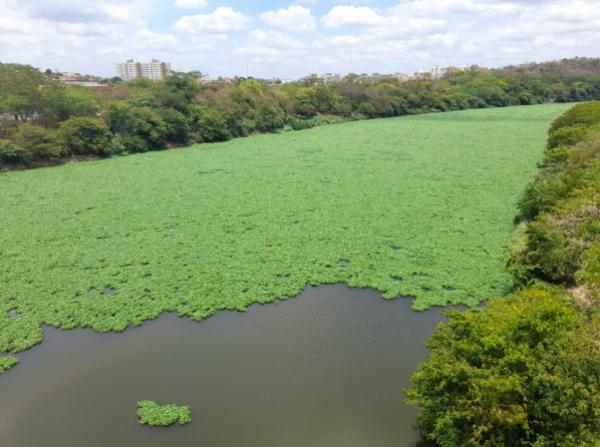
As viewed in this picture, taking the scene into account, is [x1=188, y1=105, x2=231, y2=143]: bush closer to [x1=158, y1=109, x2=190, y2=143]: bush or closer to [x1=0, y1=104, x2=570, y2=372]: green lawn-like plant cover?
[x1=158, y1=109, x2=190, y2=143]: bush

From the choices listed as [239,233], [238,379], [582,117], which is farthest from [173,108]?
[238,379]

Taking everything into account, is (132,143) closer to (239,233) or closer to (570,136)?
(239,233)

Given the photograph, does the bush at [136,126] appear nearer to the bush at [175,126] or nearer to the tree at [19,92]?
the bush at [175,126]

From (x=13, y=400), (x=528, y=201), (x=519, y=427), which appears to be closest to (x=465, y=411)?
(x=519, y=427)

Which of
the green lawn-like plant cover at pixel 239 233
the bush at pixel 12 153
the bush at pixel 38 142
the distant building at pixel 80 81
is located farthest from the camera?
the distant building at pixel 80 81

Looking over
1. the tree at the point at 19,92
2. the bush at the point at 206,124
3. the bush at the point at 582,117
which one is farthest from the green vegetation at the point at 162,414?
the bush at the point at 206,124
